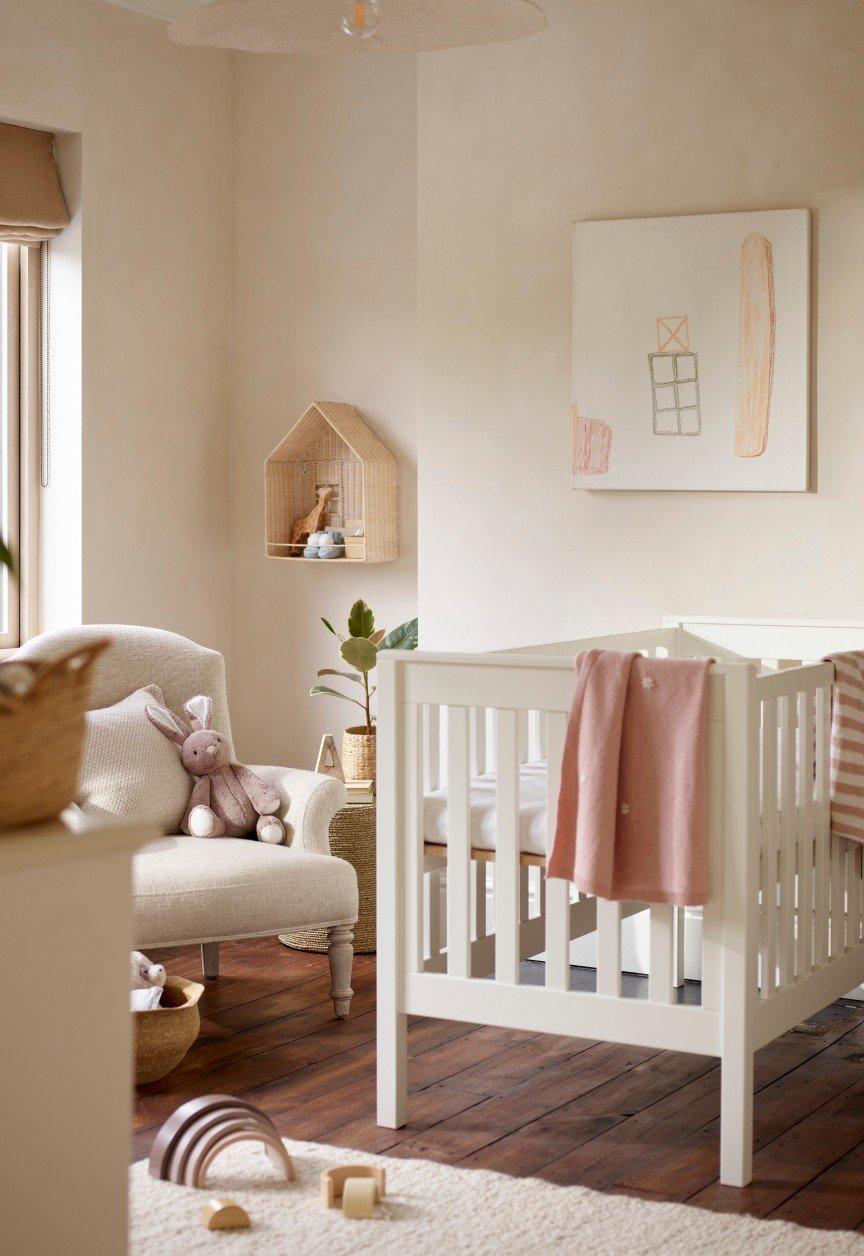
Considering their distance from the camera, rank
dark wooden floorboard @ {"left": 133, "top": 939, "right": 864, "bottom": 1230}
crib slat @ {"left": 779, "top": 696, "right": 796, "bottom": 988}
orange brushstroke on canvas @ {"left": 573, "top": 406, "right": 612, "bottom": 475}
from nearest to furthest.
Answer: dark wooden floorboard @ {"left": 133, "top": 939, "right": 864, "bottom": 1230}, crib slat @ {"left": 779, "top": 696, "right": 796, "bottom": 988}, orange brushstroke on canvas @ {"left": 573, "top": 406, "right": 612, "bottom": 475}

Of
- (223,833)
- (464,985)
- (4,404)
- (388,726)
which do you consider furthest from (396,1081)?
(4,404)

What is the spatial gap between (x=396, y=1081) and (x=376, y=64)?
120 inches

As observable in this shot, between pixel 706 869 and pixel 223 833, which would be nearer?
pixel 706 869

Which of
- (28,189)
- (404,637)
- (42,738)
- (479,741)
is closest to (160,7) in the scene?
(28,189)

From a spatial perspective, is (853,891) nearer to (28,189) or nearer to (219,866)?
(219,866)

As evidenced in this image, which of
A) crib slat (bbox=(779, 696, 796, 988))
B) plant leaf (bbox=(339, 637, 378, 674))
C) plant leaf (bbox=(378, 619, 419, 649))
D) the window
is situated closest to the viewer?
crib slat (bbox=(779, 696, 796, 988))

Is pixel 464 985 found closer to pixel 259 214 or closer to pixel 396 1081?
pixel 396 1081

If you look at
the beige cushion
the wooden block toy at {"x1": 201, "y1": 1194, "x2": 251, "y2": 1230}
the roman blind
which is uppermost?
the roman blind

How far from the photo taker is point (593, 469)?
3.51 metres

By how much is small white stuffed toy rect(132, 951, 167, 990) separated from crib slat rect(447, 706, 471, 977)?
0.59 meters

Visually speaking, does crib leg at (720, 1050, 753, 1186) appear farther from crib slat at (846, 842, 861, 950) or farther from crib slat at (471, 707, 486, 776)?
crib slat at (471, 707, 486, 776)

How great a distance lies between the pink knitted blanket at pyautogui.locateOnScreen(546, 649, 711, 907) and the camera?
223 cm

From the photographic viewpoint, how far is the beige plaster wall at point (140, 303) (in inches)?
163

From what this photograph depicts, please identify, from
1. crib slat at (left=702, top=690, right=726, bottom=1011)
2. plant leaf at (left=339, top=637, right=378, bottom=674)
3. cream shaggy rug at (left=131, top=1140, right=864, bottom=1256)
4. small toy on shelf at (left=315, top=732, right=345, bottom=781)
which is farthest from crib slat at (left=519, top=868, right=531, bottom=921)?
plant leaf at (left=339, top=637, right=378, bottom=674)
